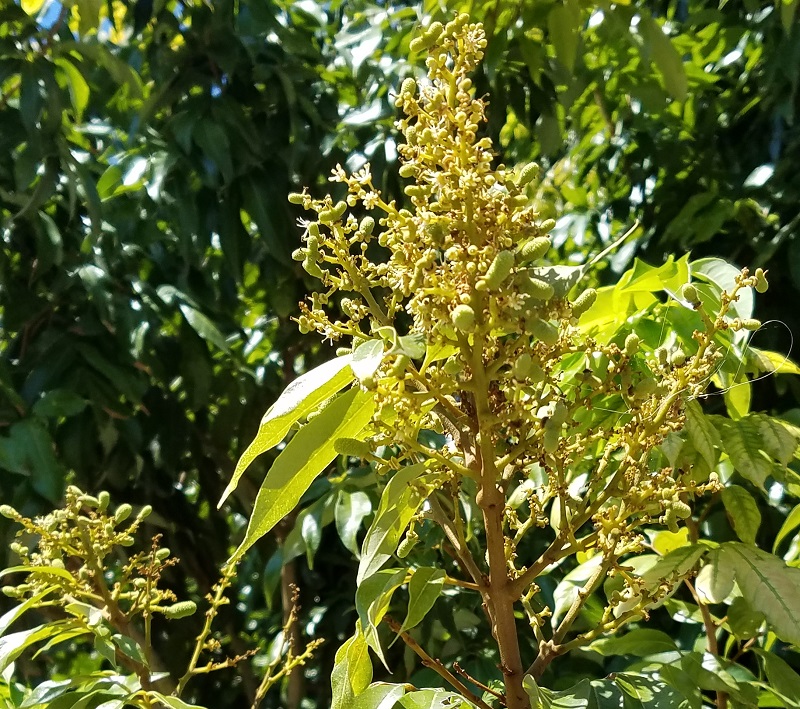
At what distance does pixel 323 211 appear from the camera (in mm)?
518

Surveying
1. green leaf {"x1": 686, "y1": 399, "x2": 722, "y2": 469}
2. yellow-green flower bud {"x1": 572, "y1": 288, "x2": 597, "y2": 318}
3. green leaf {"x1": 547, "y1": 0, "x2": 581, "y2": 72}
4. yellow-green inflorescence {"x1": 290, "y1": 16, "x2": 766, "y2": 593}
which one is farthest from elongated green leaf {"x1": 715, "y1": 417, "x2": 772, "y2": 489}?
green leaf {"x1": 547, "y1": 0, "x2": 581, "y2": 72}

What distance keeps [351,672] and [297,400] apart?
0.58 ft

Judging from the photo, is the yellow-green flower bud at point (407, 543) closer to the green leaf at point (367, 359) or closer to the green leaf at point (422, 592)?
the green leaf at point (422, 592)

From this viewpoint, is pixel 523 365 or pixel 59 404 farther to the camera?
pixel 59 404

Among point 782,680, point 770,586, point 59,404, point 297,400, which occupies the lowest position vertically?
point 782,680

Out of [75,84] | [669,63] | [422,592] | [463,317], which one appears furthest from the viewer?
[75,84]

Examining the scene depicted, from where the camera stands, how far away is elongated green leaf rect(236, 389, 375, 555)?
49 centimetres

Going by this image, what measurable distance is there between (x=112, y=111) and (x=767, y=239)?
3.56 ft

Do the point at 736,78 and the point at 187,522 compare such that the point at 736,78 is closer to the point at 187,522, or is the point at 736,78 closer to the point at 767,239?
the point at 767,239

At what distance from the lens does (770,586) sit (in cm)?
61

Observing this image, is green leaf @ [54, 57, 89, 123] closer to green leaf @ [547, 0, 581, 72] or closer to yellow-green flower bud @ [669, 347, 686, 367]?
green leaf @ [547, 0, 581, 72]

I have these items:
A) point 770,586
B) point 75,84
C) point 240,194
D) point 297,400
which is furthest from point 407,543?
point 75,84

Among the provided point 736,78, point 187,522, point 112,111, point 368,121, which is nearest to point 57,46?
point 112,111

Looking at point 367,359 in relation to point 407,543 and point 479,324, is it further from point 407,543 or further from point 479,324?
point 407,543
